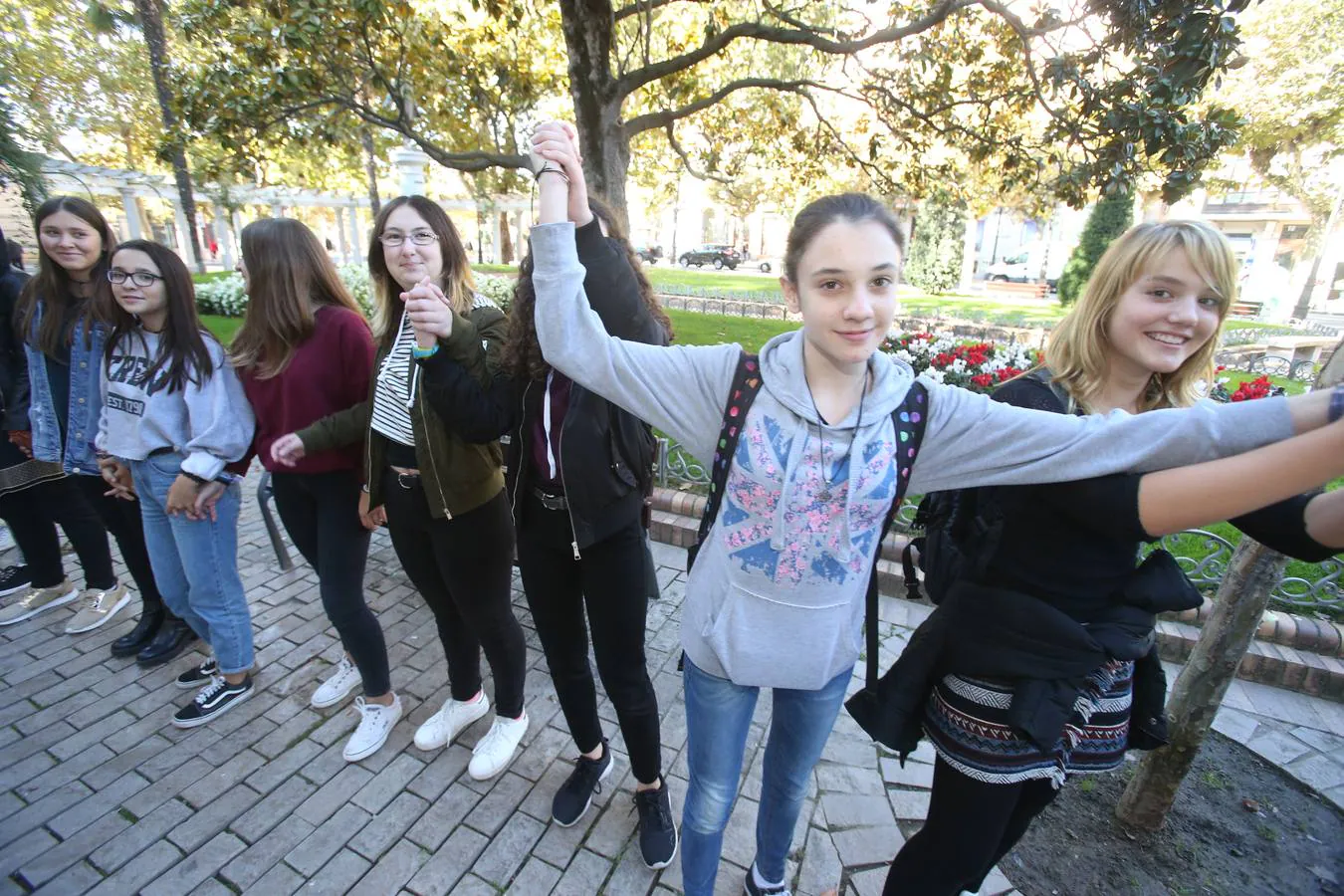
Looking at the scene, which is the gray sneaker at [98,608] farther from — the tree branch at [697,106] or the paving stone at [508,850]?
the tree branch at [697,106]

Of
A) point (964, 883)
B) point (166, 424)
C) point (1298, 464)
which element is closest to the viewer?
point (1298, 464)

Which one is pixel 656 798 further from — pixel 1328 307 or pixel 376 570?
pixel 1328 307

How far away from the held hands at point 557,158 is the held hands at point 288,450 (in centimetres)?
157

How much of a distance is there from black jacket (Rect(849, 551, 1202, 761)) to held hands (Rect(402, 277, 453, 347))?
1.57 m

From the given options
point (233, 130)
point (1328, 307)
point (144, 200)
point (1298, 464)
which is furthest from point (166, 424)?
point (144, 200)

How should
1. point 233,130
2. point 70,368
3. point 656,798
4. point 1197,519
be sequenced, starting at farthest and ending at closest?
point 233,130 → point 70,368 → point 656,798 → point 1197,519

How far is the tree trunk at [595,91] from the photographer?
5.16m

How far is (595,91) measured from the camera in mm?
5461

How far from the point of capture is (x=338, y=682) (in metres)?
3.04

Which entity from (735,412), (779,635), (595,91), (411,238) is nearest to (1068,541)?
(779,635)

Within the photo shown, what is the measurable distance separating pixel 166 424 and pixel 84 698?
1546 mm

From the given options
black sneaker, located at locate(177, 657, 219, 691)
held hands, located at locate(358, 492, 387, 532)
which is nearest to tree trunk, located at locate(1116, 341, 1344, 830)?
held hands, located at locate(358, 492, 387, 532)

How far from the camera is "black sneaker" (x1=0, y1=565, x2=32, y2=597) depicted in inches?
151

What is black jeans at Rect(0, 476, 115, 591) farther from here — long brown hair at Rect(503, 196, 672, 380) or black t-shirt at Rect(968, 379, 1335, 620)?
black t-shirt at Rect(968, 379, 1335, 620)
